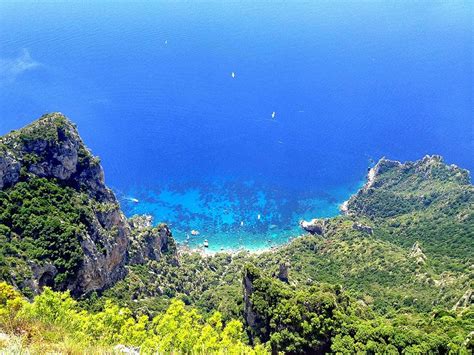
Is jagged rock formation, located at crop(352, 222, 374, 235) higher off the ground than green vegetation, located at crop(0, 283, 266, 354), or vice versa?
jagged rock formation, located at crop(352, 222, 374, 235)

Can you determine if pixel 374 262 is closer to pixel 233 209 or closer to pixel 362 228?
pixel 362 228

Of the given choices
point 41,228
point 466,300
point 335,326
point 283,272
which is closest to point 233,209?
point 283,272

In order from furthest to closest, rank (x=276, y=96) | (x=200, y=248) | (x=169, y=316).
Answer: (x=276, y=96) → (x=200, y=248) → (x=169, y=316)

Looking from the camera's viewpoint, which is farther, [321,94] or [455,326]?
[321,94]

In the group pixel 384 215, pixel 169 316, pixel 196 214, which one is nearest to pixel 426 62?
pixel 384 215

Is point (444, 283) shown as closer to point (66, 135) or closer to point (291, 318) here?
point (291, 318)

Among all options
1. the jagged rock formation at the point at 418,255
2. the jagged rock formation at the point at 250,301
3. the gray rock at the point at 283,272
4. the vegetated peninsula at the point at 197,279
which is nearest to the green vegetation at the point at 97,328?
the vegetated peninsula at the point at 197,279

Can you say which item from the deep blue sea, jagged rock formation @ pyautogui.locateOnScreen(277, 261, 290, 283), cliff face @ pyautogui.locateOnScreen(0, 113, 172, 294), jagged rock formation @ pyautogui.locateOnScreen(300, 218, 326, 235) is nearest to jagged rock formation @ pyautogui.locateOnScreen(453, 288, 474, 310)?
jagged rock formation @ pyautogui.locateOnScreen(277, 261, 290, 283)

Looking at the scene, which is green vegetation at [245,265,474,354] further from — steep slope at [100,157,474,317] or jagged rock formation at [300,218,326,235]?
jagged rock formation at [300,218,326,235]
